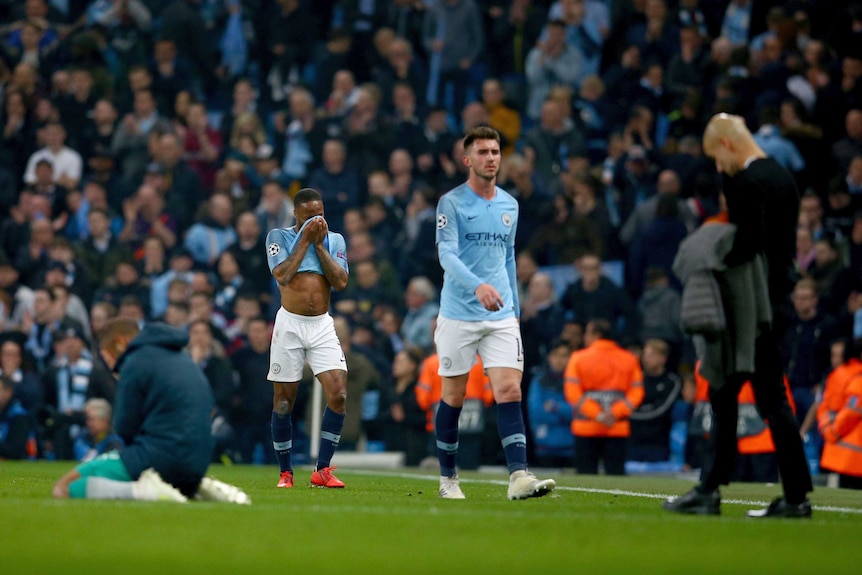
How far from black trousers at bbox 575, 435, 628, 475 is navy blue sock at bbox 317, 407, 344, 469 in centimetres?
564

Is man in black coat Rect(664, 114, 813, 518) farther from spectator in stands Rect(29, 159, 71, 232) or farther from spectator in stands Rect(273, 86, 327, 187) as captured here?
spectator in stands Rect(29, 159, 71, 232)

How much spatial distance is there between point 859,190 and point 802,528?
36.2 ft

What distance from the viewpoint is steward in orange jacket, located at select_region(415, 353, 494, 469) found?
17.9 m

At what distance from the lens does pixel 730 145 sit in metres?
8.47

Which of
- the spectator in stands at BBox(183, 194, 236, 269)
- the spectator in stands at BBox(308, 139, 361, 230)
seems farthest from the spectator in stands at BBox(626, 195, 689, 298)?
the spectator in stands at BBox(183, 194, 236, 269)

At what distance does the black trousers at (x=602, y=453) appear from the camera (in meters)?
17.0

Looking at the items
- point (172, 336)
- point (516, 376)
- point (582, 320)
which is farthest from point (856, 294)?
point (172, 336)

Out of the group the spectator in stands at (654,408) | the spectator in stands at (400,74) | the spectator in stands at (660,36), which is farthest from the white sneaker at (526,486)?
the spectator in stands at (400,74)

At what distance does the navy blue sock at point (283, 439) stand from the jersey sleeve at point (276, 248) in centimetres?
124

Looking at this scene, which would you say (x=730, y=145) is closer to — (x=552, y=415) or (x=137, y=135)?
(x=552, y=415)

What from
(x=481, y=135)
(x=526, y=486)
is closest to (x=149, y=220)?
(x=481, y=135)

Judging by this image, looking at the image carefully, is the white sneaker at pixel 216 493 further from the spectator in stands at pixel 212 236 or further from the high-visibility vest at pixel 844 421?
the spectator in stands at pixel 212 236

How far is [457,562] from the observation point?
6.25 m

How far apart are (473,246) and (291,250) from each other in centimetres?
197
